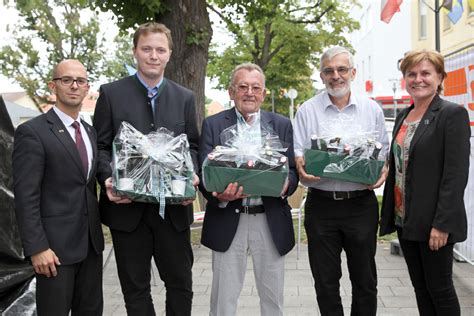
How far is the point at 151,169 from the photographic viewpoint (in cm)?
317

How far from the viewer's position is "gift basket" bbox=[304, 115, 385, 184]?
3404 millimetres

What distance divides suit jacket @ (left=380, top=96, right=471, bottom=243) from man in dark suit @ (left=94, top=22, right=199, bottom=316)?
1472 mm

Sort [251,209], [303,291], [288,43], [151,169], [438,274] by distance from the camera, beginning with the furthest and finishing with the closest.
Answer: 1. [288,43]
2. [303,291]
3. [251,209]
4. [438,274]
5. [151,169]

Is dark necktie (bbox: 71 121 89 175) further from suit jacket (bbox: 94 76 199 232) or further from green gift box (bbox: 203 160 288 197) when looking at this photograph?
green gift box (bbox: 203 160 288 197)

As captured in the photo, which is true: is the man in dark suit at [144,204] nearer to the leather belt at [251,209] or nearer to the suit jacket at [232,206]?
the suit jacket at [232,206]

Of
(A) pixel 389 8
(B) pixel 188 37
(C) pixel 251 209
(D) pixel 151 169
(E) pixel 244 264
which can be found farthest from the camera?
(A) pixel 389 8

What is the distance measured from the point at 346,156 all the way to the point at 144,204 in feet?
4.47

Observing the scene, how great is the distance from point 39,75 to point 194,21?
20.4m

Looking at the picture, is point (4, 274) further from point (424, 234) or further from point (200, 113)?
point (200, 113)

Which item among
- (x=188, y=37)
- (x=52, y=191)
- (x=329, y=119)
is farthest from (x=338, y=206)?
(x=188, y=37)

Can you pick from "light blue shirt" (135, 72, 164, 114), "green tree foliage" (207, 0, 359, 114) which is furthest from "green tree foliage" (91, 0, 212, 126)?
"green tree foliage" (207, 0, 359, 114)

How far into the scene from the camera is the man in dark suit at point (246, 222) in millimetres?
3564

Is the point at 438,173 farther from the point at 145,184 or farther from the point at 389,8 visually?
the point at 389,8

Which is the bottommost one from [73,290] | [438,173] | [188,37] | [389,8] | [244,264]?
[73,290]
